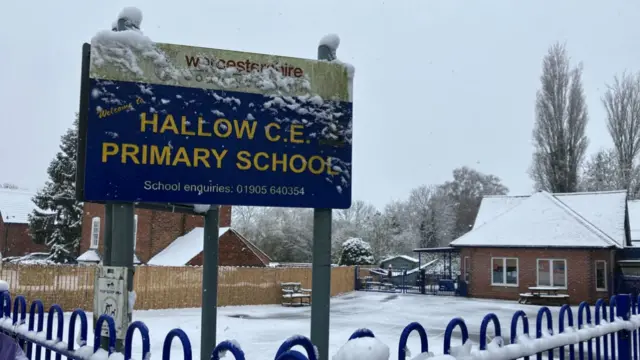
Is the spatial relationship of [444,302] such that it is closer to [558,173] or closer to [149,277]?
[149,277]

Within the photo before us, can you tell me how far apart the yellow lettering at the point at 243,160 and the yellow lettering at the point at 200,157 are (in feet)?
0.65

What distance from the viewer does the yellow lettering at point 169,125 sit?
389 centimetres

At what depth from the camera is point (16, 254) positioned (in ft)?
191

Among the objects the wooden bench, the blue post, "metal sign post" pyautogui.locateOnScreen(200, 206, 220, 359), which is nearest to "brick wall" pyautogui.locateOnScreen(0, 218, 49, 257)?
the wooden bench

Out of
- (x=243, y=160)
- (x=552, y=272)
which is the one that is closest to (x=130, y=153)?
(x=243, y=160)

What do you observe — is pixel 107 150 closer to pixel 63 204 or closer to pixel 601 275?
pixel 601 275

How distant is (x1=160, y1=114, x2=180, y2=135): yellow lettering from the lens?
→ 12.8ft

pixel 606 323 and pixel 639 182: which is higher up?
pixel 639 182

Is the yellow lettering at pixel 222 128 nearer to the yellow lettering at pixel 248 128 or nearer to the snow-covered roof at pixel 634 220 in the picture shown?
the yellow lettering at pixel 248 128

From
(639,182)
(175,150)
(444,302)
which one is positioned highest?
(639,182)

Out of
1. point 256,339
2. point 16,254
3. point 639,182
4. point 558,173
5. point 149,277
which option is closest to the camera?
point 256,339

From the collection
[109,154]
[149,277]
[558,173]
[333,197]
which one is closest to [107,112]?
[109,154]

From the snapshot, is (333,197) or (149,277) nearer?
(333,197)

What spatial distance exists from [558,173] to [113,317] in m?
50.5
